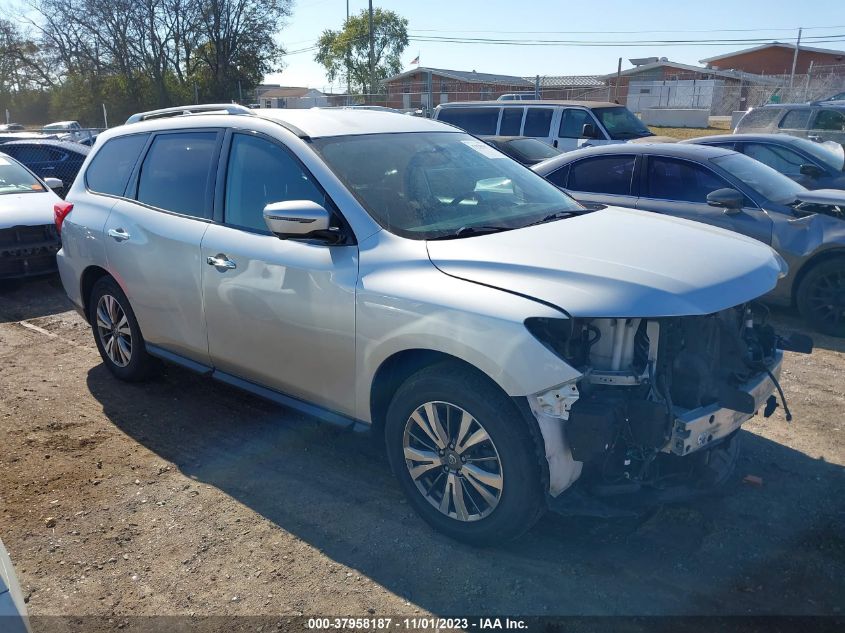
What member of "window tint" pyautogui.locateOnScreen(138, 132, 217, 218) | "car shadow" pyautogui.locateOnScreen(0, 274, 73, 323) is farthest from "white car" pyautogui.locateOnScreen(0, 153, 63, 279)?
"window tint" pyautogui.locateOnScreen(138, 132, 217, 218)

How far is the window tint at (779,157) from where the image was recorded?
8.72 m

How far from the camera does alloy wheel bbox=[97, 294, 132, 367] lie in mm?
5180

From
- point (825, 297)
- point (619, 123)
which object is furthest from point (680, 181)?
point (619, 123)

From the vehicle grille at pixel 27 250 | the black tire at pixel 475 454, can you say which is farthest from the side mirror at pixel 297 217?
the vehicle grille at pixel 27 250

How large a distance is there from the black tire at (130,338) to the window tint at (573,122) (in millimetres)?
10820

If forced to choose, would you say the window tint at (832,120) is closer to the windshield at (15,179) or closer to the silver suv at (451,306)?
the silver suv at (451,306)

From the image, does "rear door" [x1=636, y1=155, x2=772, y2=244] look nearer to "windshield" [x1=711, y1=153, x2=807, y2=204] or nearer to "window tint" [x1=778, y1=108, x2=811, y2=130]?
"windshield" [x1=711, y1=153, x2=807, y2=204]

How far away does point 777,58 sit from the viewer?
204ft

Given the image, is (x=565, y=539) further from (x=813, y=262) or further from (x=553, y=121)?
(x=553, y=121)

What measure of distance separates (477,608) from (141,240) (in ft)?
10.3

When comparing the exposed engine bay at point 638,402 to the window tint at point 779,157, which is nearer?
the exposed engine bay at point 638,402

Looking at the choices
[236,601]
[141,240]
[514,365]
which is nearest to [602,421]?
[514,365]

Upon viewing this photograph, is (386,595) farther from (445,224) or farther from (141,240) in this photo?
(141,240)

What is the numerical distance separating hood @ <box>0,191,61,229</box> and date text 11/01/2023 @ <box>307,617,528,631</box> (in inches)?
279
